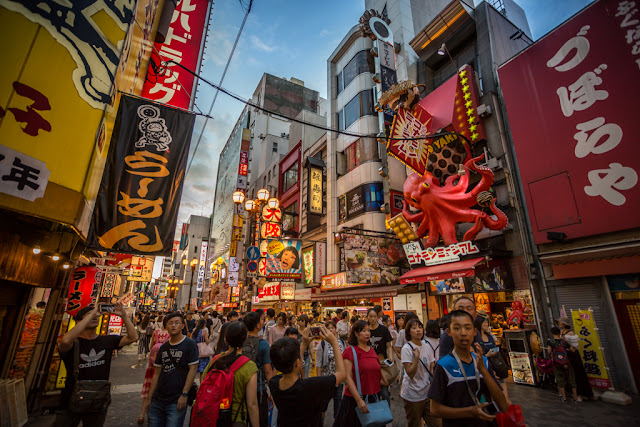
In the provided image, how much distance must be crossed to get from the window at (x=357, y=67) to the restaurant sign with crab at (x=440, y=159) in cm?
869

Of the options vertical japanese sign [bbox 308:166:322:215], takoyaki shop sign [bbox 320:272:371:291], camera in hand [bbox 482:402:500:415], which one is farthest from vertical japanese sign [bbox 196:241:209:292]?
camera in hand [bbox 482:402:500:415]

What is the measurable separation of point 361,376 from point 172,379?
2.42m

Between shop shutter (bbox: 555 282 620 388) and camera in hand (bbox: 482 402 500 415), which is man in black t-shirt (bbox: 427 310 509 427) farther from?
shop shutter (bbox: 555 282 620 388)

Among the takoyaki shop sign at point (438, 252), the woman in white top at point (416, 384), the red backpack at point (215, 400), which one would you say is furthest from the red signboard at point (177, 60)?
the takoyaki shop sign at point (438, 252)

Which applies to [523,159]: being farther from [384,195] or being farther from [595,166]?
[384,195]

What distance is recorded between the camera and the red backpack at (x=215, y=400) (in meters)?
2.82

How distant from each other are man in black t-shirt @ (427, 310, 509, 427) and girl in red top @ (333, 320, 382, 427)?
3.03 feet

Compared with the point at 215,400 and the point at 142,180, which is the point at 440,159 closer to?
the point at 142,180

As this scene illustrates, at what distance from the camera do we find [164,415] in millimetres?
3842

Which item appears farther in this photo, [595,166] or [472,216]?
[472,216]

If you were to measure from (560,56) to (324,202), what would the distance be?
15465mm

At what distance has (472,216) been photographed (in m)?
11.6

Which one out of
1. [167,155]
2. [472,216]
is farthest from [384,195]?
[167,155]

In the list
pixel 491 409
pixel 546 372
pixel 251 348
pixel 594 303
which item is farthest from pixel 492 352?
pixel 594 303
